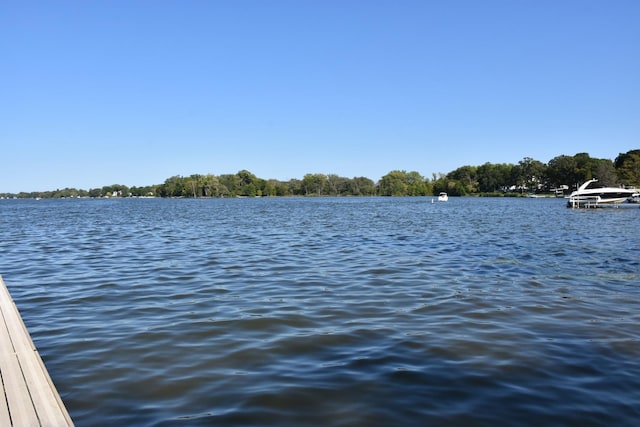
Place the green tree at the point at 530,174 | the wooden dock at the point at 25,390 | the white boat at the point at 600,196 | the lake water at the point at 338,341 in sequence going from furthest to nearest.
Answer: the green tree at the point at 530,174
the white boat at the point at 600,196
the lake water at the point at 338,341
the wooden dock at the point at 25,390

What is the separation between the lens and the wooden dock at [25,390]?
4.18 m

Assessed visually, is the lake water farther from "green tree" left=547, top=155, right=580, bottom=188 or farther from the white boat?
"green tree" left=547, top=155, right=580, bottom=188

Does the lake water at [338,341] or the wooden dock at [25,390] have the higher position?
the wooden dock at [25,390]

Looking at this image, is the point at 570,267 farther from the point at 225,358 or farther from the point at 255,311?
the point at 225,358

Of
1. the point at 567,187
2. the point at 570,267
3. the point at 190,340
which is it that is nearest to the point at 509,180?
the point at 567,187

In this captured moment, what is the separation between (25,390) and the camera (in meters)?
4.82

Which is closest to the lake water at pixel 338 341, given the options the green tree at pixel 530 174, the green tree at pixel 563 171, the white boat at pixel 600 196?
the white boat at pixel 600 196

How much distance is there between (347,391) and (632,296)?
9.10 m

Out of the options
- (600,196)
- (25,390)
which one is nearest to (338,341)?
(25,390)

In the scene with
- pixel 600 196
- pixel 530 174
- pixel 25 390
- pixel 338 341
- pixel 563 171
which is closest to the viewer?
pixel 25 390

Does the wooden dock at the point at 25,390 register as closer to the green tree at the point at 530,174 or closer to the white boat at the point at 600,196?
the white boat at the point at 600,196

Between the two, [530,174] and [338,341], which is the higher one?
[530,174]

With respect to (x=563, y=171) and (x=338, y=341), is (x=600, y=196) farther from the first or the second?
(x=563, y=171)

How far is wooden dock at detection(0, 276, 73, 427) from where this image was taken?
4.18 meters
